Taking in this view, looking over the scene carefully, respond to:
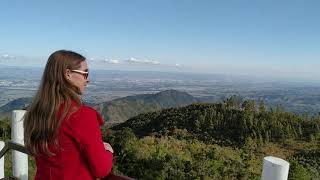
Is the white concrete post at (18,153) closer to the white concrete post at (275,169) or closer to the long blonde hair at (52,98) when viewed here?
the long blonde hair at (52,98)

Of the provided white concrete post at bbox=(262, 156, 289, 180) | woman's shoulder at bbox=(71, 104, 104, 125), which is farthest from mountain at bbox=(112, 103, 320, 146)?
woman's shoulder at bbox=(71, 104, 104, 125)

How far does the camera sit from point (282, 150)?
39344 millimetres

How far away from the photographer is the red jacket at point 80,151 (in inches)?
91.8

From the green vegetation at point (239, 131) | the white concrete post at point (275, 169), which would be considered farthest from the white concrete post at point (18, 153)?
the green vegetation at point (239, 131)

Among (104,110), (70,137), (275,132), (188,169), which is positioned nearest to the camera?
(70,137)

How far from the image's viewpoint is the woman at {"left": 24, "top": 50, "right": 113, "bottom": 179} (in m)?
2.35

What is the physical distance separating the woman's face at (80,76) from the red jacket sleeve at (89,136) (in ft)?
0.51

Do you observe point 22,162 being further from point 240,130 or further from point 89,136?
point 240,130

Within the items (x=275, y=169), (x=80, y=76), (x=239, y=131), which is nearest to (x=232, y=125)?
(x=239, y=131)

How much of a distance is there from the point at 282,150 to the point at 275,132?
5826mm

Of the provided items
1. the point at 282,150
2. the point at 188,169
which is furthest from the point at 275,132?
the point at 188,169

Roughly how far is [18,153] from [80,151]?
233 cm

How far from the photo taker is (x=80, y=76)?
2.46 metres

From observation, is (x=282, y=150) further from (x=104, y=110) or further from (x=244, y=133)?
(x=104, y=110)
